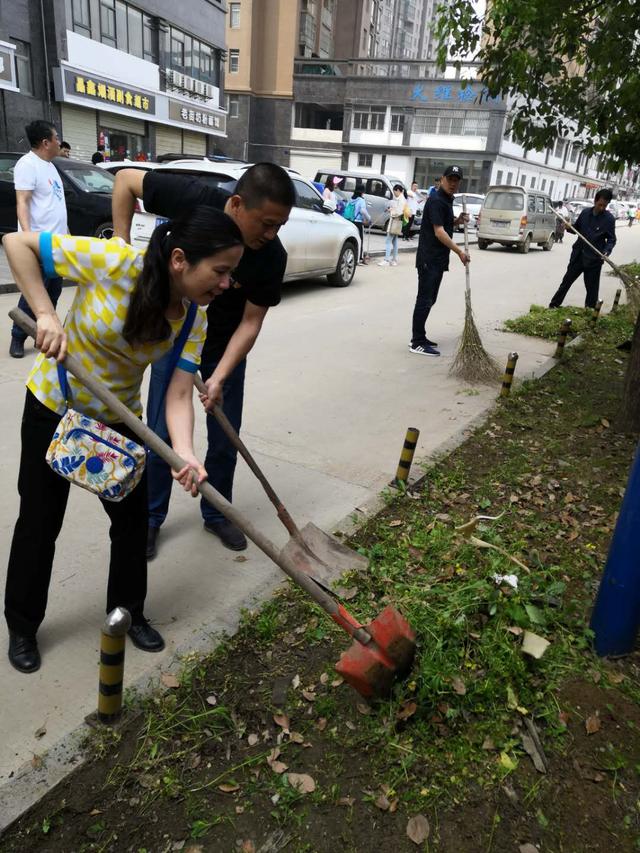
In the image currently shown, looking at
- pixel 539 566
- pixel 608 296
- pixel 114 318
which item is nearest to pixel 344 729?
pixel 539 566

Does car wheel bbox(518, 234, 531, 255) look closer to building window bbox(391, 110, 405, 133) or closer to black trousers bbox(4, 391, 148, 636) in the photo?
black trousers bbox(4, 391, 148, 636)

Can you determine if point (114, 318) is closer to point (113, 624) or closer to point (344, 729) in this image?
point (113, 624)

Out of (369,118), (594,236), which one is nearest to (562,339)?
(594,236)

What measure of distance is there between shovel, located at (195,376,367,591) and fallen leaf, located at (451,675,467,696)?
794mm

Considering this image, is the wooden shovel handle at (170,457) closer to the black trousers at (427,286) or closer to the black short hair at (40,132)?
the black short hair at (40,132)

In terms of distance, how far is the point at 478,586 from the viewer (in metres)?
2.96

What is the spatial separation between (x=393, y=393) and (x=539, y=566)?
9.96 feet

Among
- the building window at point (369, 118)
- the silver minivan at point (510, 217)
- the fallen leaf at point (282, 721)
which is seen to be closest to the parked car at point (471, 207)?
the silver minivan at point (510, 217)

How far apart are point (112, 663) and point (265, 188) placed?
1.85 meters

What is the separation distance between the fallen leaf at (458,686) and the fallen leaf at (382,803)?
490mm

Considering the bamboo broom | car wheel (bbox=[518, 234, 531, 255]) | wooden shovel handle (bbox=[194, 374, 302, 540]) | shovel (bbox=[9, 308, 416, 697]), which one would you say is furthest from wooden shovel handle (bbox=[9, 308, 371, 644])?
car wheel (bbox=[518, 234, 531, 255])

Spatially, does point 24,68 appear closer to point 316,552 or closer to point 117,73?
point 117,73

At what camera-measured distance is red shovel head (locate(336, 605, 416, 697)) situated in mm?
2322

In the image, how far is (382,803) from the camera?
212cm
